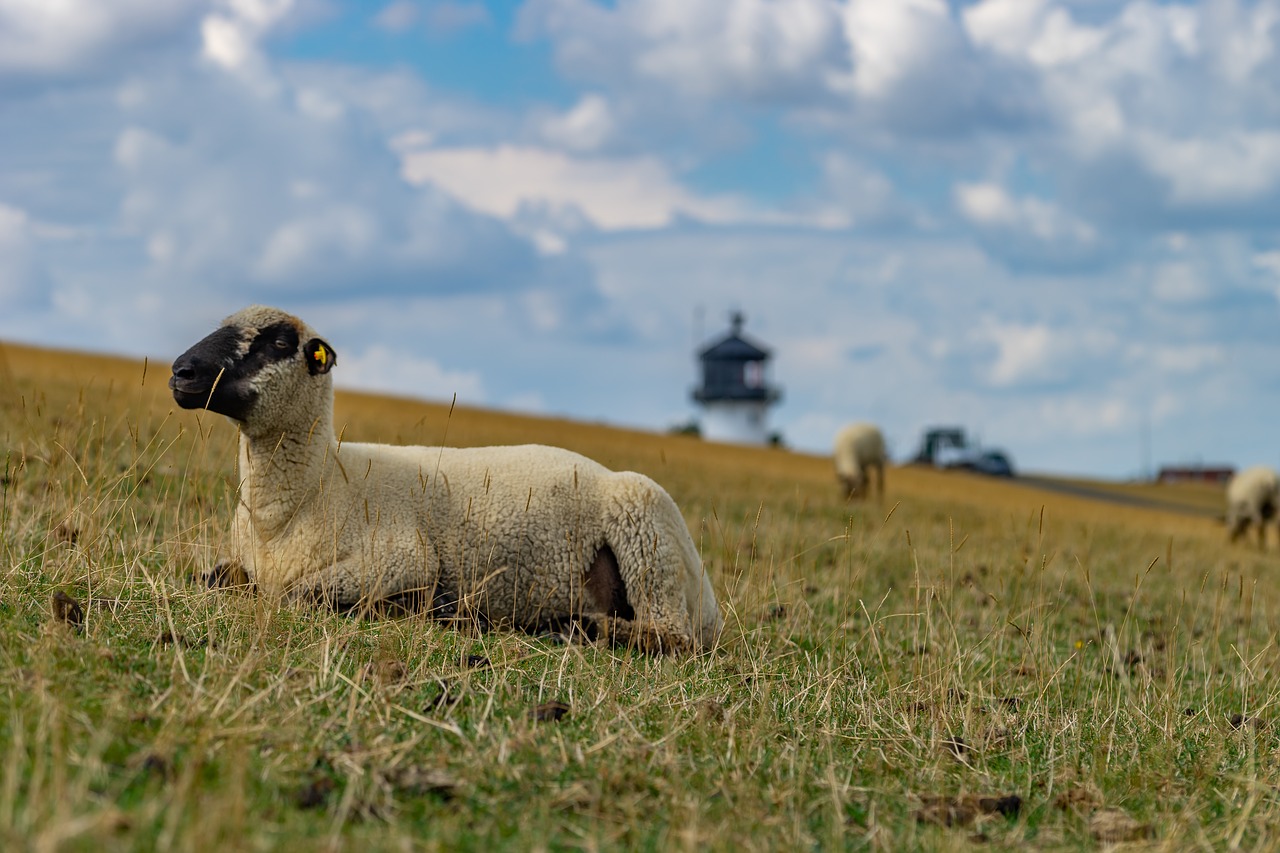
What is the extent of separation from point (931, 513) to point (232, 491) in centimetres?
1817

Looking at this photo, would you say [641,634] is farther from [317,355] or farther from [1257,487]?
[1257,487]

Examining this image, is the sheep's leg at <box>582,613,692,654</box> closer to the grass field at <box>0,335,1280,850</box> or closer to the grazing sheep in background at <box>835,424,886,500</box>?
the grass field at <box>0,335,1280,850</box>

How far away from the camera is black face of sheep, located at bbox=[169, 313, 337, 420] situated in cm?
710

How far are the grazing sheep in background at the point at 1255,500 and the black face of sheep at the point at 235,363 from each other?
27607 mm

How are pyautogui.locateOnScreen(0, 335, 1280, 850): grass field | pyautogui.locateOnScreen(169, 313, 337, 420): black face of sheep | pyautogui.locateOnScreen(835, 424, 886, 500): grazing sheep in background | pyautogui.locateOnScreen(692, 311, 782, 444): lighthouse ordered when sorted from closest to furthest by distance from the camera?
pyautogui.locateOnScreen(0, 335, 1280, 850): grass field → pyautogui.locateOnScreen(169, 313, 337, 420): black face of sheep → pyautogui.locateOnScreen(835, 424, 886, 500): grazing sheep in background → pyautogui.locateOnScreen(692, 311, 782, 444): lighthouse

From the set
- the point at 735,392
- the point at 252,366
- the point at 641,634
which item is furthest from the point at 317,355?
the point at 735,392

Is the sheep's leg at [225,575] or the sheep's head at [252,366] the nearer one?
the sheep's head at [252,366]

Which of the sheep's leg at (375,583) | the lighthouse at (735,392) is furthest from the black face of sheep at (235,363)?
the lighthouse at (735,392)

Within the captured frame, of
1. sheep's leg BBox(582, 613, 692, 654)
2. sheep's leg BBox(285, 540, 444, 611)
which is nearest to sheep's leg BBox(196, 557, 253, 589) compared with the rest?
sheep's leg BBox(285, 540, 444, 611)

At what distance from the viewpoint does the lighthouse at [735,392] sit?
89.4 meters

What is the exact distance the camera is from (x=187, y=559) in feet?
28.0

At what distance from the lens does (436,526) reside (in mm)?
7984

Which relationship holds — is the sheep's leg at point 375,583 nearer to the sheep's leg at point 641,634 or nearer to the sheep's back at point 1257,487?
the sheep's leg at point 641,634

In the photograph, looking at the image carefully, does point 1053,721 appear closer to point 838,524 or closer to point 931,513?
point 838,524
